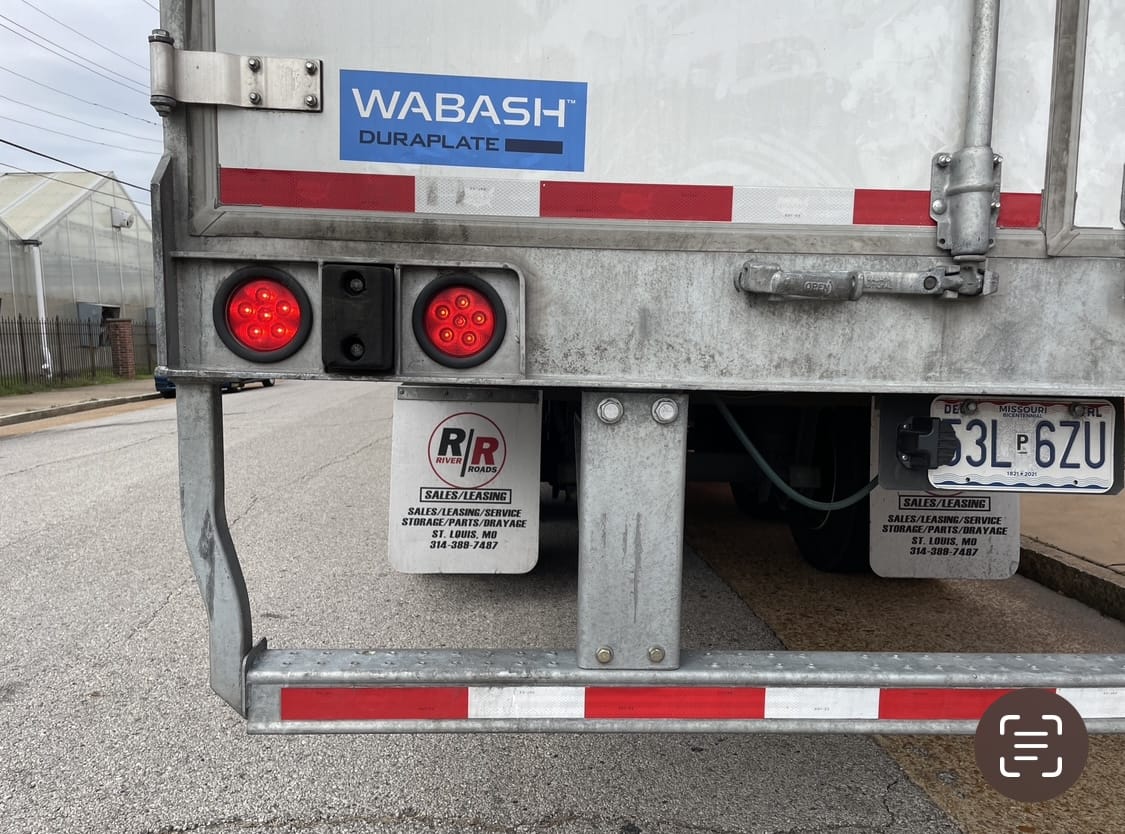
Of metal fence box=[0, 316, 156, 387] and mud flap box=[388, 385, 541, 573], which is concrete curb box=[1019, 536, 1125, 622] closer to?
mud flap box=[388, 385, 541, 573]

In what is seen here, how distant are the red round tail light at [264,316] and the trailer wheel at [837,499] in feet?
7.82

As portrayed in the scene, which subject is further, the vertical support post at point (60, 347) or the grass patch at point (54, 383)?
the vertical support post at point (60, 347)

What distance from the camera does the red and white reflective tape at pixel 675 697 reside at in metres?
1.76

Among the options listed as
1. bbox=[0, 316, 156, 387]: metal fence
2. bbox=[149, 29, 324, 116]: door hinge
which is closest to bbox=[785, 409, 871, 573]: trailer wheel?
bbox=[149, 29, 324, 116]: door hinge

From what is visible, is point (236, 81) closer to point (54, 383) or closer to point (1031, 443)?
point (1031, 443)

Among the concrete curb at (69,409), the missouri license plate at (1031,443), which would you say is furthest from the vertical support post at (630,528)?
the concrete curb at (69,409)

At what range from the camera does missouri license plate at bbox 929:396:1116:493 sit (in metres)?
1.96

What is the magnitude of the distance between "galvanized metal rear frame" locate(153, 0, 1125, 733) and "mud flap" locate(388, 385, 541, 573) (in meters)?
0.99

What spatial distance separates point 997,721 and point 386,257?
5.46 ft

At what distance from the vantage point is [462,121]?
1.73 m

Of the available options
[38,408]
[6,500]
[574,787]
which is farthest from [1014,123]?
[38,408]

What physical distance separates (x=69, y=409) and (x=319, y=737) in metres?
15.5

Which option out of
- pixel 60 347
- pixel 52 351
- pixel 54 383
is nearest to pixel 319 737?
pixel 54 383

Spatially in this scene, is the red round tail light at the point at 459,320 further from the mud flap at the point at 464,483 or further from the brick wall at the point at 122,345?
the brick wall at the point at 122,345
